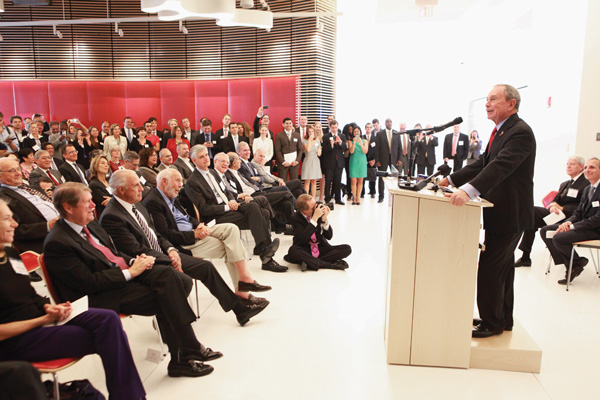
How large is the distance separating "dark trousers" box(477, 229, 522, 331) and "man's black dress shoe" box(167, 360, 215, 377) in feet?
6.25

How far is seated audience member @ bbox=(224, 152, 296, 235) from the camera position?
19.7ft

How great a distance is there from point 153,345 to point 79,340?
3.69 feet

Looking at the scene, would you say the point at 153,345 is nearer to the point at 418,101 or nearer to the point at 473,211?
the point at 473,211

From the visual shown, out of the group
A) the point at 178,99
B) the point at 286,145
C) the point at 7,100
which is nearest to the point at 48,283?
the point at 286,145

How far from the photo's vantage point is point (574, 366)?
9.24 ft

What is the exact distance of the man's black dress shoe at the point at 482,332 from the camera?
2873 millimetres

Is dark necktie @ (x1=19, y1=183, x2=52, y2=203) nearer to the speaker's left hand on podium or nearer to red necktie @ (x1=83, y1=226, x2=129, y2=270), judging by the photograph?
red necktie @ (x1=83, y1=226, x2=129, y2=270)

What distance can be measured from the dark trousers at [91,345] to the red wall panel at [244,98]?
9724 mm

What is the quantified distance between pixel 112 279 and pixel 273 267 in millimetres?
2462

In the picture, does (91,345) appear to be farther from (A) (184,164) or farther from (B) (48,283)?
(A) (184,164)

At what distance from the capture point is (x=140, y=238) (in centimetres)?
303

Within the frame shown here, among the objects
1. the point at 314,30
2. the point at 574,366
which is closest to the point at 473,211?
the point at 574,366

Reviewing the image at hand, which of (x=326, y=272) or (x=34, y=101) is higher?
(x=34, y=101)

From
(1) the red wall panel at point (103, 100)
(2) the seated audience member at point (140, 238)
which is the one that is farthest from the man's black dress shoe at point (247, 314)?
(1) the red wall panel at point (103, 100)
